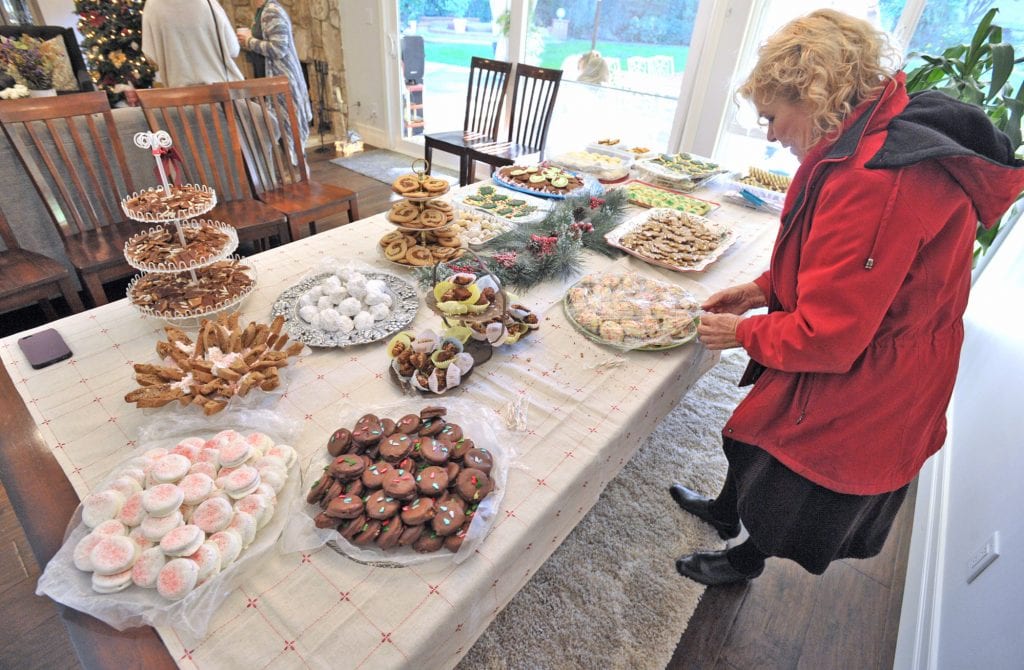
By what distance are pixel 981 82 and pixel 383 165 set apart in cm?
431

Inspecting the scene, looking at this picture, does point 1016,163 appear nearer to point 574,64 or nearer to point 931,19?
point 931,19

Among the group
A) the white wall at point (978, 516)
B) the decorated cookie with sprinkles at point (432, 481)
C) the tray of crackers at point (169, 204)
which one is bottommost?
the white wall at point (978, 516)

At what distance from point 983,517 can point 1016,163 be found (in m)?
1.06

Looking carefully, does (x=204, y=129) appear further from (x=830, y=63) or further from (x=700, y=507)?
(x=700, y=507)

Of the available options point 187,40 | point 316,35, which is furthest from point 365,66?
point 187,40

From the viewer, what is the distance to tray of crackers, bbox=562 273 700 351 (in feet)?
4.15

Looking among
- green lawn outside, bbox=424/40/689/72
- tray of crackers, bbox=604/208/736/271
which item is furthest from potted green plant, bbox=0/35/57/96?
tray of crackers, bbox=604/208/736/271

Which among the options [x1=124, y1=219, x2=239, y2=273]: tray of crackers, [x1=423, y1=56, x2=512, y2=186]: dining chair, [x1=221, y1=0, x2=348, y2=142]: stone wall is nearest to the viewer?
[x1=124, y1=219, x2=239, y2=273]: tray of crackers

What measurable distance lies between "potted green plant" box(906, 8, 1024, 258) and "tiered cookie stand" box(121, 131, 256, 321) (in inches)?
93.6

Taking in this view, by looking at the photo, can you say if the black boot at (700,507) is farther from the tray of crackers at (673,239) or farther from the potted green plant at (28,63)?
the potted green plant at (28,63)

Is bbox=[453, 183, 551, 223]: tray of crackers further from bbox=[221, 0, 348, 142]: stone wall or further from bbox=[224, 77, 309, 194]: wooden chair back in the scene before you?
bbox=[221, 0, 348, 142]: stone wall

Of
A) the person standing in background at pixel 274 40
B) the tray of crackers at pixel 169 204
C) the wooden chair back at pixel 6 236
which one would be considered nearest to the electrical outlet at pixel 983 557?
the tray of crackers at pixel 169 204

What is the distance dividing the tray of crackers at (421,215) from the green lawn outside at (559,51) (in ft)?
9.22

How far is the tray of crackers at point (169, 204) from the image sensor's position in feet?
4.02
